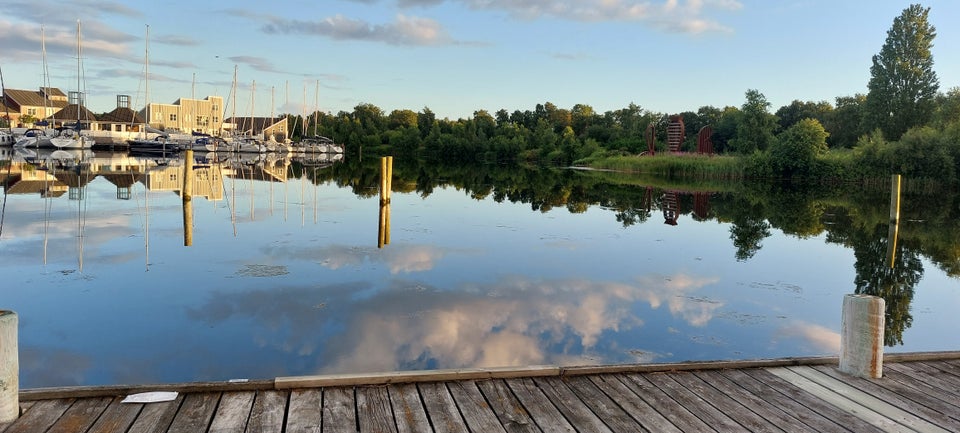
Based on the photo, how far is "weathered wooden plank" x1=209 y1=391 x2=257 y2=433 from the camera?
441 centimetres

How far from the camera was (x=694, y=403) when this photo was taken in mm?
5191

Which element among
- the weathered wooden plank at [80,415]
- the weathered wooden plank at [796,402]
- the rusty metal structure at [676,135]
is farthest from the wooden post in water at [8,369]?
the rusty metal structure at [676,135]

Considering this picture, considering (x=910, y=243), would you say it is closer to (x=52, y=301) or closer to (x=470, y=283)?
(x=470, y=283)

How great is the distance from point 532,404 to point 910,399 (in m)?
3.12

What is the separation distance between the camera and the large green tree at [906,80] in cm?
5425

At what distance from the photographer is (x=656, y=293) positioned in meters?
11.9

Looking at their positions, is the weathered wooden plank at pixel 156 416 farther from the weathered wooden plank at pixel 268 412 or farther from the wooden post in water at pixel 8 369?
the wooden post in water at pixel 8 369

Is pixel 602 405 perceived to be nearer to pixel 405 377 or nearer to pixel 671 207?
pixel 405 377

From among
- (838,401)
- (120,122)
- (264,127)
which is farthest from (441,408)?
(264,127)

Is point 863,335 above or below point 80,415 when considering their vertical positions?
above

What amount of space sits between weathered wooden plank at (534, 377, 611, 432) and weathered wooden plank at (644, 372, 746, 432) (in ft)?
2.59

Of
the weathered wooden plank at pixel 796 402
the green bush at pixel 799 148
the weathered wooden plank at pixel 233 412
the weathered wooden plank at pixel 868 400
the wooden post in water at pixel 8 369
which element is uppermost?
the green bush at pixel 799 148

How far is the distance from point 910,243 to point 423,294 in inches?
602

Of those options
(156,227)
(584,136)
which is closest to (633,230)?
(156,227)
